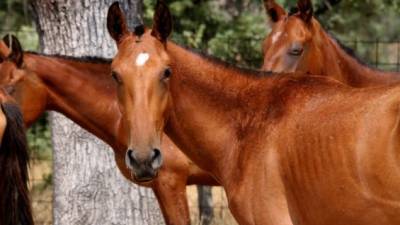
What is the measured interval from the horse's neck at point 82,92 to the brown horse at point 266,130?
1.54 meters

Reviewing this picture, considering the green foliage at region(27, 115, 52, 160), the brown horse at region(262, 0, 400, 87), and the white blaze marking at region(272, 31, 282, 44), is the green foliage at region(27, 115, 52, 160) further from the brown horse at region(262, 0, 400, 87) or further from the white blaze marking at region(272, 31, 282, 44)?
the brown horse at region(262, 0, 400, 87)

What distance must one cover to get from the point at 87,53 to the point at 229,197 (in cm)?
288

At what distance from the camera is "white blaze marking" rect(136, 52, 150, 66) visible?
5.21 metres

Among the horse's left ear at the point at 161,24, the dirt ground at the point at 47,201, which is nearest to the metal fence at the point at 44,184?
the dirt ground at the point at 47,201

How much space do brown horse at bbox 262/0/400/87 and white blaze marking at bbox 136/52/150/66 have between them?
2.30 meters

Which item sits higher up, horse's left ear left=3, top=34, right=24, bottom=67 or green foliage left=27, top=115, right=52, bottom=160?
horse's left ear left=3, top=34, right=24, bottom=67

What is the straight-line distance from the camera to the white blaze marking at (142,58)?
521cm

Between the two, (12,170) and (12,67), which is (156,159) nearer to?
(12,170)

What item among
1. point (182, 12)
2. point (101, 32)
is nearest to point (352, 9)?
point (182, 12)

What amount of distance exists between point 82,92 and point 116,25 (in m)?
1.70

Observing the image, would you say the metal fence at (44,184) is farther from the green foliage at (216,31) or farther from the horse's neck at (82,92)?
the horse's neck at (82,92)

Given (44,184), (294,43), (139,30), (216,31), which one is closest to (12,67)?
(139,30)

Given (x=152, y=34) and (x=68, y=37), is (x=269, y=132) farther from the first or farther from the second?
(x=68, y=37)

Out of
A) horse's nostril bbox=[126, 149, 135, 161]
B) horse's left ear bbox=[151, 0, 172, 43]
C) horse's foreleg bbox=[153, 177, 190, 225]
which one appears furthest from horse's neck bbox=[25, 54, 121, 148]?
horse's nostril bbox=[126, 149, 135, 161]
